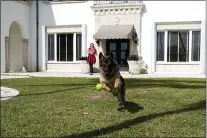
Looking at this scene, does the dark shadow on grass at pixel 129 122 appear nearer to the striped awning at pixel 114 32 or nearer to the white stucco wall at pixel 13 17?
the striped awning at pixel 114 32

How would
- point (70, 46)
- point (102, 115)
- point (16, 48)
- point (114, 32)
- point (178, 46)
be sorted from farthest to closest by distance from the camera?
point (16, 48)
point (70, 46)
point (178, 46)
point (114, 32)
point (102, 115)

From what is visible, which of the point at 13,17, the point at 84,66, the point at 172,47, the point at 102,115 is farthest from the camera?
the point at 13,17

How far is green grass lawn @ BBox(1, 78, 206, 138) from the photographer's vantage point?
6008 millimetres

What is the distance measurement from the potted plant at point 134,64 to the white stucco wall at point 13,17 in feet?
27.3

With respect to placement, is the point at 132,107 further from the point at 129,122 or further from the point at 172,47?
the point at 172,47

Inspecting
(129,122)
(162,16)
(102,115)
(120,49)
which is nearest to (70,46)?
(120,49)

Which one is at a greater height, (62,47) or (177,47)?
(62,47)

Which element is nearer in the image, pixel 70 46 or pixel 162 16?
pixel 162 16

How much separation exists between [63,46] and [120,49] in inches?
172

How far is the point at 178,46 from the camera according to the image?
23.2 m

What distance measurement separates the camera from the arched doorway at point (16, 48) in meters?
25.5

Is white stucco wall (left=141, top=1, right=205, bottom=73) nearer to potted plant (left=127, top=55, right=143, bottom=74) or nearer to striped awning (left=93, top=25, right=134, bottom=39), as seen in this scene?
potted plant (left=127, top=55, right=143, bottom=74)

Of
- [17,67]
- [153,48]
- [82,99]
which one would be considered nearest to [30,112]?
[82,99]

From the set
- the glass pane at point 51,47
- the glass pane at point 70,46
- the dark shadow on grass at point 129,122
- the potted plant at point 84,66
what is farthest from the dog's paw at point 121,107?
the glass pane at point 51,47
